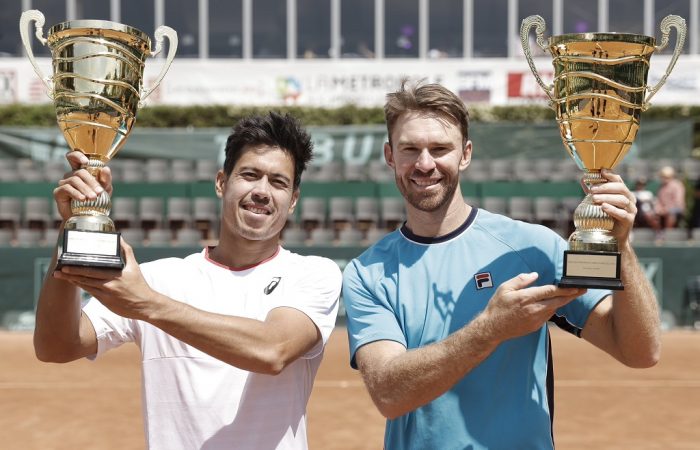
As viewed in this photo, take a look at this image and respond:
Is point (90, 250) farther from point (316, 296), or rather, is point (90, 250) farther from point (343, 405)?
point (343, 405)

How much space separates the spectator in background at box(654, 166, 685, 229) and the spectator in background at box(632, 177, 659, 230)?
1.21 ft

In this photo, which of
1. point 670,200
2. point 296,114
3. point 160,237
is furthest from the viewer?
point 296,114

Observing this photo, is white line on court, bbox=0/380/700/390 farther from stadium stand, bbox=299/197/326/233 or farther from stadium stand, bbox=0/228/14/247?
stadium stand, bbox=299/197/326/233

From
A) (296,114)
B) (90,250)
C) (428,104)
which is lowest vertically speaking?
(90,250)

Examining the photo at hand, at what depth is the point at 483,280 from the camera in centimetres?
272

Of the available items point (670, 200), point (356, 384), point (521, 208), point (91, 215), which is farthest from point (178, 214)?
point (91, 215)

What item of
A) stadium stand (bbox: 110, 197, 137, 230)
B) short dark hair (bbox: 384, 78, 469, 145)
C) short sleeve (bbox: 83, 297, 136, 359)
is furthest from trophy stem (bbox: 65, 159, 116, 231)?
stadium stand (bbox: 110, 197, 137, 230)

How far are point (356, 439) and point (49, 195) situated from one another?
1213 cm

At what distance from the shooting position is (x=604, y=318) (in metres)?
2.71

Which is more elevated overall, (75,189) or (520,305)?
(75,189)

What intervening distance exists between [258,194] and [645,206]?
1422 centimetres

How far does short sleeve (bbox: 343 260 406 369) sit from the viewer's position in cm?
270

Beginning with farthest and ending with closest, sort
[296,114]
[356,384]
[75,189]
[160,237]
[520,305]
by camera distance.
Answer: [296,114] → [160,237] → [356,384] → [75,189] → [520,305]

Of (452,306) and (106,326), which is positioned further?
(106,326)
